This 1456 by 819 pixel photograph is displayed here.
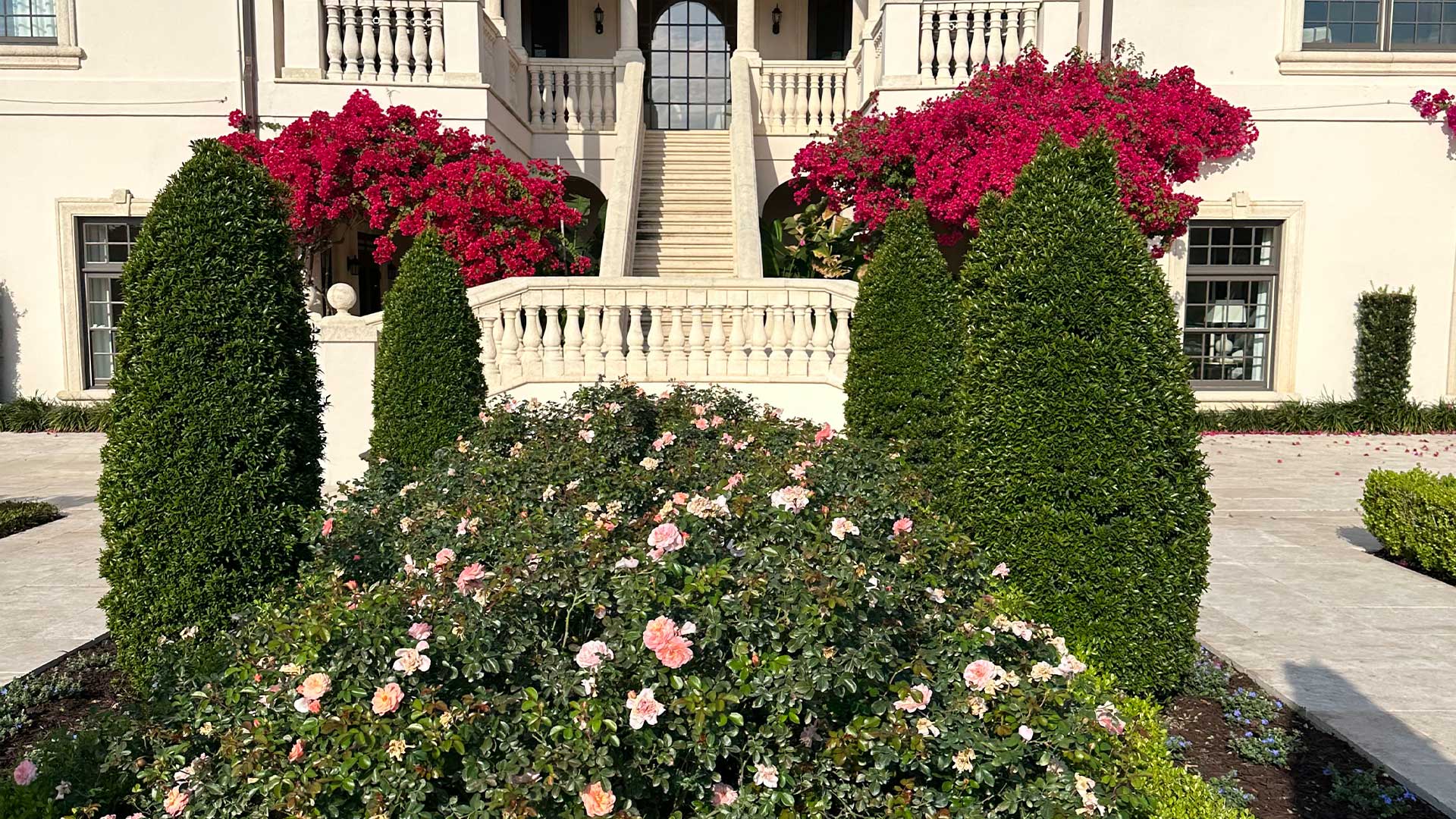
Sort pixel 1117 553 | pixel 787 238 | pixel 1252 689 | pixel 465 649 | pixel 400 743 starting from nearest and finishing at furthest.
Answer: pixel 400 743 → pixel 465 649 → pixel 1117 553 → pixel 1252 689 → pixel 787 238

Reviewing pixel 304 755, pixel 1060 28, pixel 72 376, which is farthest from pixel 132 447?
pixel 1060 28

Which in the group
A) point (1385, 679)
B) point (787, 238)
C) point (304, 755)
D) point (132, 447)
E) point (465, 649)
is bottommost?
point (1385, 679)

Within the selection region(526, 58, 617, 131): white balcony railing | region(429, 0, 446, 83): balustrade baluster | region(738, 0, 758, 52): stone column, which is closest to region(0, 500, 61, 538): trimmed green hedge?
region(429, 0, 446, 83): balustrade baluster

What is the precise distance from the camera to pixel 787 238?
48.9 feet

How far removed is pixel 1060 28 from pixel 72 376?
13397mm

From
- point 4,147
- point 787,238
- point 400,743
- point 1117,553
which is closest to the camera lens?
point 400,743

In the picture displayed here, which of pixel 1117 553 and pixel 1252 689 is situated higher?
pixel 1117 553

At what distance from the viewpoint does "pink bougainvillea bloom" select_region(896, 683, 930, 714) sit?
2.47 meters

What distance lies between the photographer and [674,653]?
2342 millimetres

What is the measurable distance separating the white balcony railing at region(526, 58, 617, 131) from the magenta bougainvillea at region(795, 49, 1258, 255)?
398 cm

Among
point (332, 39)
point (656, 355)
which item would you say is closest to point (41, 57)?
point (332, 39)

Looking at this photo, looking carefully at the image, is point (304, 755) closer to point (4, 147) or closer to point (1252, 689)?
point (1252, 689)

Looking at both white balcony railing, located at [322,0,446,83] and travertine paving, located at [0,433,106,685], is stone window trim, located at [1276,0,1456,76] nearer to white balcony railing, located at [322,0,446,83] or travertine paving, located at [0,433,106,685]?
white balcony railing, located at [322,0,446,83]

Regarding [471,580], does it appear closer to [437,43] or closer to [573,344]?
[573,344]
